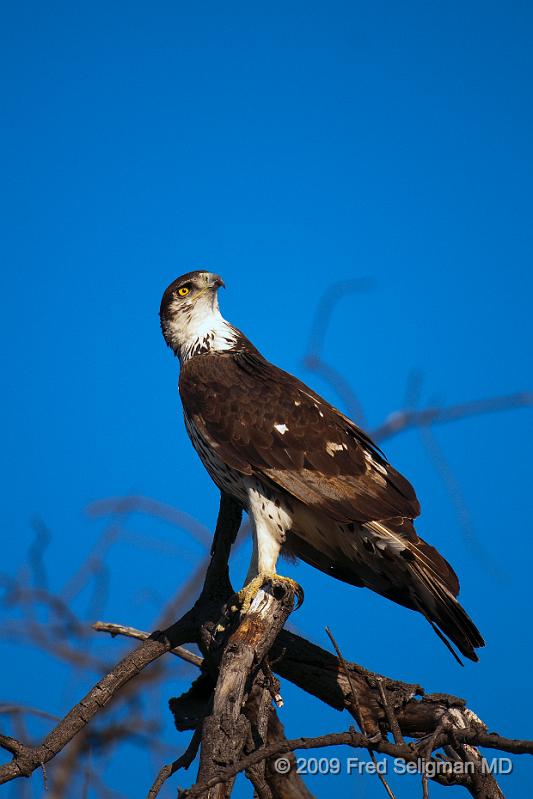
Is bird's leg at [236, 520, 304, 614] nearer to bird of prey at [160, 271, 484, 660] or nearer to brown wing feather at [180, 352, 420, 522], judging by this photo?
bird of prey at [160, 271, 484, 660]

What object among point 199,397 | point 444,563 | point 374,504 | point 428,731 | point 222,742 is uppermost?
point 199,397

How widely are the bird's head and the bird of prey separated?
0.45 metres

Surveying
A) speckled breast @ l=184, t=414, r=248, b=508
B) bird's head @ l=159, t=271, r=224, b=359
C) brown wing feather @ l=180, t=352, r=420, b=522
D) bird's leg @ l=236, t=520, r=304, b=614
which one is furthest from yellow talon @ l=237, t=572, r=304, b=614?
bird's head @ l=159, t=271, r=224, b=359

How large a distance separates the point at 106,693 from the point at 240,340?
233cm

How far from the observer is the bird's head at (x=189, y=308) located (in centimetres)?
543

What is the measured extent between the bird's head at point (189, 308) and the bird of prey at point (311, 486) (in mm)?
446

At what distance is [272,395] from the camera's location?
4.69 metres

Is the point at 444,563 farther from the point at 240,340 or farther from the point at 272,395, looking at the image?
the point at 240,340

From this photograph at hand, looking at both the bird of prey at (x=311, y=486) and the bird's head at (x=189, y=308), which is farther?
the bird's head at (x=189, y=308)

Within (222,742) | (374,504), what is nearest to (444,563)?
(374,504)

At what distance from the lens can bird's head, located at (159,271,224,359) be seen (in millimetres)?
5430

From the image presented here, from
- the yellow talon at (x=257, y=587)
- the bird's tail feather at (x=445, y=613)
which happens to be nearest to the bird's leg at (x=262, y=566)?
the yellow talon at (x=257, y=587)

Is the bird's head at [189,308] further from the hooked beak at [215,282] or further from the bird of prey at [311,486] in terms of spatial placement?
the bird of prey at [311,486]

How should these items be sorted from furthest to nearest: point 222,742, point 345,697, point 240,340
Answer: point 240,340
point 345,697
point 222,742
